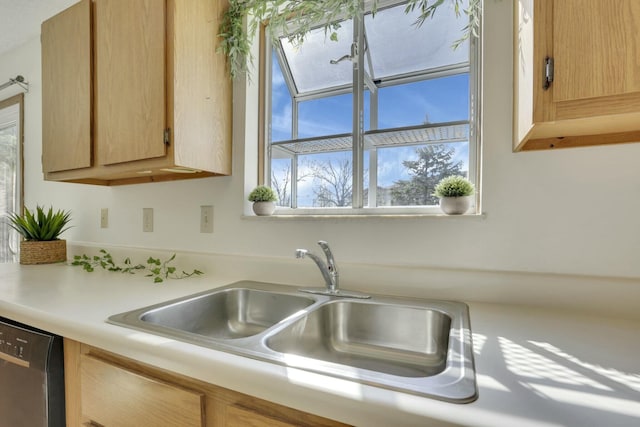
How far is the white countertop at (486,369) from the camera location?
423 millimetres

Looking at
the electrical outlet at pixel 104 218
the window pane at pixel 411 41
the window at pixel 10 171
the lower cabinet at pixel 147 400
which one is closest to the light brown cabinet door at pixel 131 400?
the lower cabinet at pixel 147 400

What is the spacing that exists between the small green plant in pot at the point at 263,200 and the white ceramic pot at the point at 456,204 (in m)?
0.69

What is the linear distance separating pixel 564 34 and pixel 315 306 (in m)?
0.88

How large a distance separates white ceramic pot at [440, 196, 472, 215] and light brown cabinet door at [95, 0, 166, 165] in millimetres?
1043

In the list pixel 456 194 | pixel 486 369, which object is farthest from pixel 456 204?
pixel 486 369

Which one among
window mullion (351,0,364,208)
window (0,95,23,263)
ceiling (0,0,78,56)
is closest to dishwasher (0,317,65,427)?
window mullion (351,0,364,208)

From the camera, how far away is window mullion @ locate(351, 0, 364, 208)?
1329 millimetres

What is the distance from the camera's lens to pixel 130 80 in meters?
1.23

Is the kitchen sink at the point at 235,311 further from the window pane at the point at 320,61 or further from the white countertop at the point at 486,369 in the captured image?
the window pane at the point at 320,61

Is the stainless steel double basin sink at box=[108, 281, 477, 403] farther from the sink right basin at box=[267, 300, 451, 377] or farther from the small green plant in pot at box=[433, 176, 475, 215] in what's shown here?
the small green plant in pot at box=[433, 176, 475, 215]

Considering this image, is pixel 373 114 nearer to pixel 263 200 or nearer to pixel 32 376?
pixel 263 200

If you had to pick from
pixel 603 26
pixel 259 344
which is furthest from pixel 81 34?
pixel 603 26

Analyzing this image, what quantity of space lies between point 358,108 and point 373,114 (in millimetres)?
71

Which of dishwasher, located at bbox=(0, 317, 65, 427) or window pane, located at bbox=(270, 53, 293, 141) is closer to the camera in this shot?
dishwasher, located at bbox=(0, 317, 65, 427)
